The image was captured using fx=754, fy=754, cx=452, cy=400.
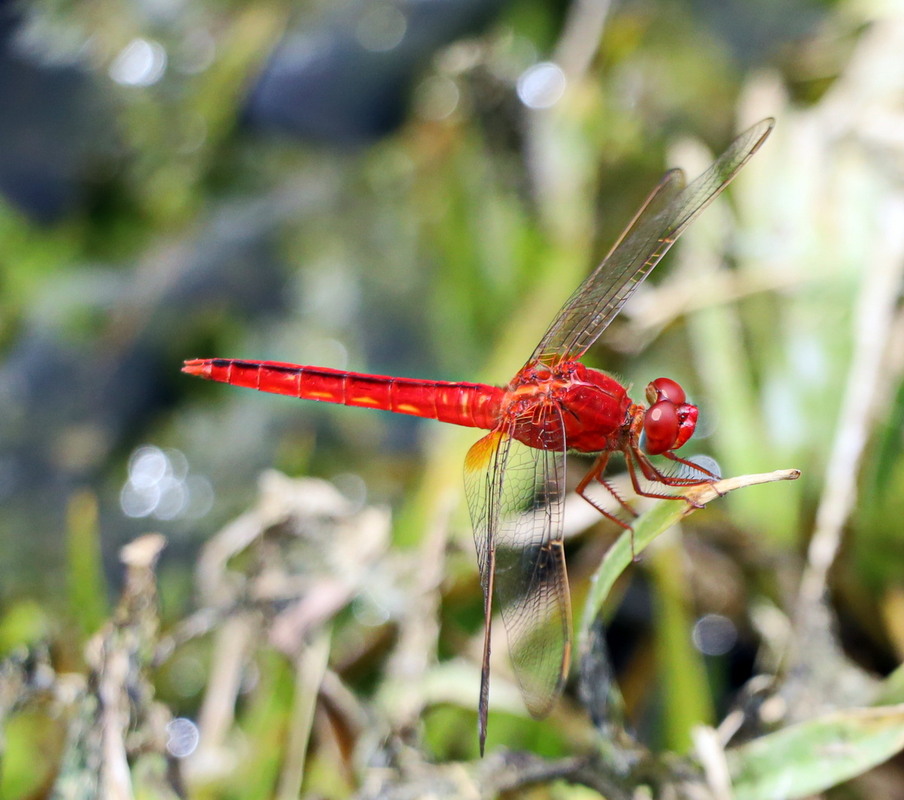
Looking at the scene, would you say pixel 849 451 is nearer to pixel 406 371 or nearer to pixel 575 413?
pixel 575 413

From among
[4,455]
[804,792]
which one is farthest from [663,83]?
[4,455]

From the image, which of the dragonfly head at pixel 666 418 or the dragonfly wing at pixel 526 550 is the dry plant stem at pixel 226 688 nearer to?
the dragonfly wing at pixel 526 550

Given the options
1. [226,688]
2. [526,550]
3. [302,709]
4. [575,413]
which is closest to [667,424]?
[575,413]

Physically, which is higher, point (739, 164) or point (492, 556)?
point (739, 164)

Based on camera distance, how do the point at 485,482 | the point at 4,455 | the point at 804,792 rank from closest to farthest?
the point at 804,792, the point at 485,482, the point at 4,455

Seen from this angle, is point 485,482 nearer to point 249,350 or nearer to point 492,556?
point 492,556

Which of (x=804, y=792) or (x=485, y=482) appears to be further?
(x=485, y=482)

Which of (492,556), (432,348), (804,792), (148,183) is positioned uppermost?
(148,183)
